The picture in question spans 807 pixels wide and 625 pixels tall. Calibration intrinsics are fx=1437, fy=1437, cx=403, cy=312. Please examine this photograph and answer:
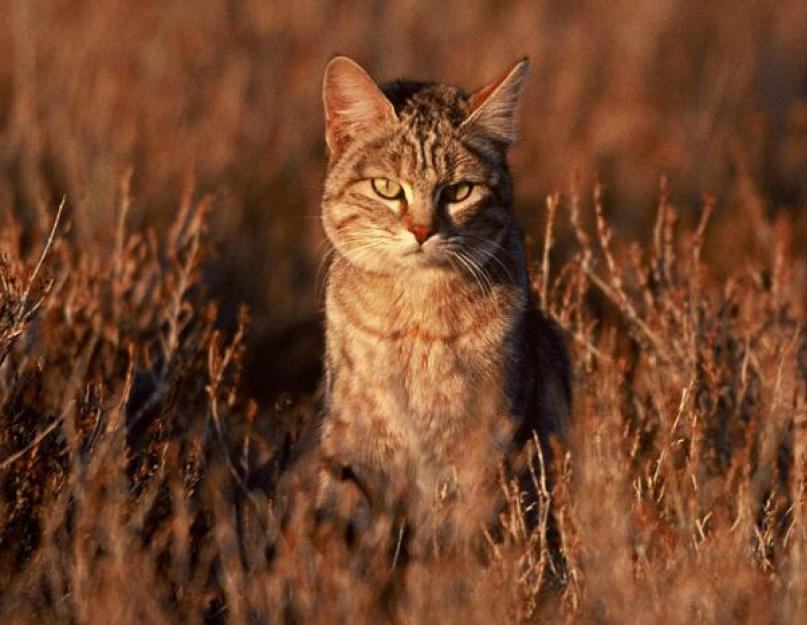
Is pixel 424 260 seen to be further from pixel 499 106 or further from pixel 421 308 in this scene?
pixel 499 106

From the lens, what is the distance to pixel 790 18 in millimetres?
9922

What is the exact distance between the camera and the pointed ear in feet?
12.5

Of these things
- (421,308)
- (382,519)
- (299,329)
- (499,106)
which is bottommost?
(299,329)

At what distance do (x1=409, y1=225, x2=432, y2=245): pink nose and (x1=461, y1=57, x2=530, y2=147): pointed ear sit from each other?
400mm

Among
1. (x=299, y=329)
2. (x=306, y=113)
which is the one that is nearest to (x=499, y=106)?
(x=299, y=329)

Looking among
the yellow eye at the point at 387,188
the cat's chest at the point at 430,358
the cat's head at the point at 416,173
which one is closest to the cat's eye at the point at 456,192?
the cat's head at the point at 416,173

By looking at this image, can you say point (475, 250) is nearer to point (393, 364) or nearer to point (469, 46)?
point (393, 364)

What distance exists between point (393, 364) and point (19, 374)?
3.05 feet

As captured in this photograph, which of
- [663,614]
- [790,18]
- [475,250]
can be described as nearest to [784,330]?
[475,250]

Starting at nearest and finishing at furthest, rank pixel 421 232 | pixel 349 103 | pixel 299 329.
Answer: pixel 421 232
pixel 349 103
pixel 299 329

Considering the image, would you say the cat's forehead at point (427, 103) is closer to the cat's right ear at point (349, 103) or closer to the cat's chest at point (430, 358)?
the cat's right ear at point (349, 103)

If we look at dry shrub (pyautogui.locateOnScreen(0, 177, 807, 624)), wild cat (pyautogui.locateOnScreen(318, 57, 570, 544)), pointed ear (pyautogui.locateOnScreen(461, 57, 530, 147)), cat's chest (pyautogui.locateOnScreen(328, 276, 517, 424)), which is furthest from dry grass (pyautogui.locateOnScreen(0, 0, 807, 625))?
pointed ear (pyautogui.locateOnScreen(461, 57, 530, 147))

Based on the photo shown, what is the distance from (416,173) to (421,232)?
229 mm

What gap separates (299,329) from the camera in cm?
575
